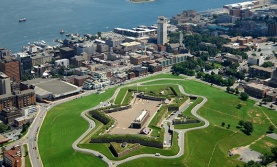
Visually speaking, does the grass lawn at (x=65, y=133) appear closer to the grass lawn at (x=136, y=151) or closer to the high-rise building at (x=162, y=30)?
the grass lawn at (x=136, y=151)

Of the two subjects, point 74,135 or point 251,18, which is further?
point 251,18

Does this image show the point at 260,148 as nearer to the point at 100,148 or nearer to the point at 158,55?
the point at 100,148

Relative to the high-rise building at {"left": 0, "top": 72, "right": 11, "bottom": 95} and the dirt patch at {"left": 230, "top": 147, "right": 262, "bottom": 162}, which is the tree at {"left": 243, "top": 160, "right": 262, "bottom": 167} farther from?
the high-rise building at {"left": 0, "top": 72, "right": 11, "bottom": 95}

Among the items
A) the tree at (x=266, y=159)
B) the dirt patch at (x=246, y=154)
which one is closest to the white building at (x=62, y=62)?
the dirt patch at (x=246, y=154)

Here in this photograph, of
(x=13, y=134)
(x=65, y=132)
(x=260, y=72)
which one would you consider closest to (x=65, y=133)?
(x=65, y=132)

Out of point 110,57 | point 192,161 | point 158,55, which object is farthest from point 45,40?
point 192,161

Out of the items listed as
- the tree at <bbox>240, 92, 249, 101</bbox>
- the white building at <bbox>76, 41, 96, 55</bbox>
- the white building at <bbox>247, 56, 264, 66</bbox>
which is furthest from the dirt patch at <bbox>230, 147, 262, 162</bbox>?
the white building at <bbox>76, 41, 96, 55</bbox>
